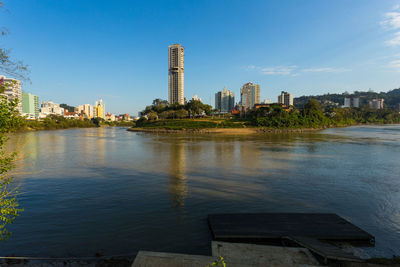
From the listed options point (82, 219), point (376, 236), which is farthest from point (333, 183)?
point (82, 219)

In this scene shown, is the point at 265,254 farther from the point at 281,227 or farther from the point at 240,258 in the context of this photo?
the point at 281,227

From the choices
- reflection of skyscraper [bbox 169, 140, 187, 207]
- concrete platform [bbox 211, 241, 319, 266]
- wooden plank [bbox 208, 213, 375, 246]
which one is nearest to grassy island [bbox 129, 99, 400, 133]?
reflection of skyscraper [bbox 169, 140, 187, 207]

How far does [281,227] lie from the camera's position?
1098cm

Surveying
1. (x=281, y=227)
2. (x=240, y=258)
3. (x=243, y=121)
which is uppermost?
(x=243, y=121)

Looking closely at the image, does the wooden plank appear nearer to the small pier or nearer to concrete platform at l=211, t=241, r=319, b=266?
the small pier

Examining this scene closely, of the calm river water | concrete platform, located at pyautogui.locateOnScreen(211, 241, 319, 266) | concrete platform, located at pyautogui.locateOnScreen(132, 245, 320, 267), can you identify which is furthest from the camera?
the calm river water

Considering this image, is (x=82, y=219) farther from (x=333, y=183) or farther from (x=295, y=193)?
(x=333, y=183)

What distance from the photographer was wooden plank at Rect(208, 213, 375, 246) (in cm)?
1023

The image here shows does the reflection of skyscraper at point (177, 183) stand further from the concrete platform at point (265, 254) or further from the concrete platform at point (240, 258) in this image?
the concrete platform at point (240, 258)

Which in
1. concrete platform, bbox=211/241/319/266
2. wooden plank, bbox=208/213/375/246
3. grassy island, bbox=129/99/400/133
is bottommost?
wooden plank, bbox=208/213/375/246

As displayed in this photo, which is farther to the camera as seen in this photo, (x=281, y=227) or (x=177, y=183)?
(x=177, y=183)

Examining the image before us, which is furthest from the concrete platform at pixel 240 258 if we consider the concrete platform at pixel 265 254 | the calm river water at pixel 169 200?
the calm river water at pixel 169 200

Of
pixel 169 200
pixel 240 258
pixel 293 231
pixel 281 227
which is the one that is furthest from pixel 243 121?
pixel 240 258

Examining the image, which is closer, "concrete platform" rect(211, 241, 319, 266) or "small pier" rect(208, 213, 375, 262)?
"concrete platform" rect(211, 241, 319, 266)
